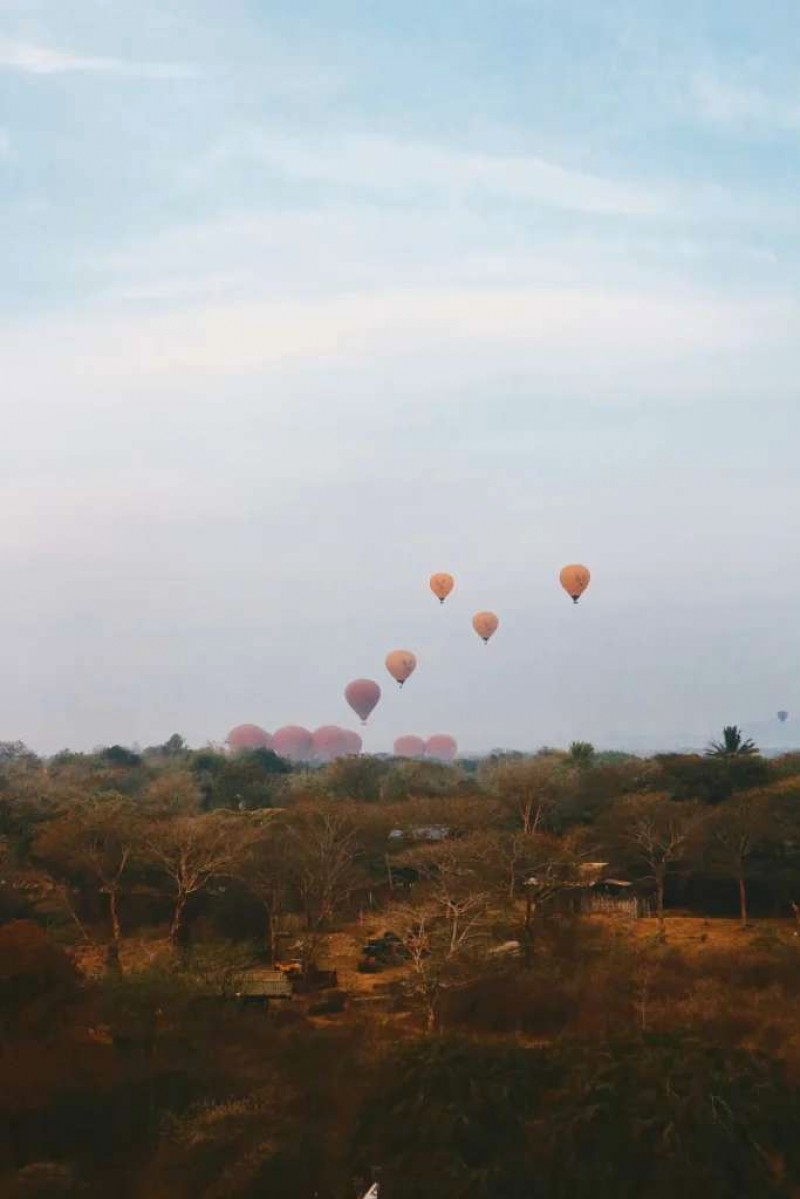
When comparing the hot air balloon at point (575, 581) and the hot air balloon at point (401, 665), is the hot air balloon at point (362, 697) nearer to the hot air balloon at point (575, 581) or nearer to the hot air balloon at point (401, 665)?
the hot air balloon at point (401, 665)

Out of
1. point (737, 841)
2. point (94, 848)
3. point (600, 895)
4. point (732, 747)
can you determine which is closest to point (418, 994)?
point (94, 848)

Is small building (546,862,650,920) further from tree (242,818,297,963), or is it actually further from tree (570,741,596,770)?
tree (570,741,596,770)

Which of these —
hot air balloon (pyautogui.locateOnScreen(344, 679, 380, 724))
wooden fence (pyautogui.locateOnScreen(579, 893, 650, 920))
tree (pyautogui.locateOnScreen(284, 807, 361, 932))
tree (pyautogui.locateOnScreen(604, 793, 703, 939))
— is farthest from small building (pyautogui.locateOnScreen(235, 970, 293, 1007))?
hot air balloon (pyautogui.locateOnScreen(344, 679, 380, 724))

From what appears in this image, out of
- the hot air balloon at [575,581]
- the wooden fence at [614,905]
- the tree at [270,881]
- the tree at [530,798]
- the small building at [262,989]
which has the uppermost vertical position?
the hot air balloon at [575,581]

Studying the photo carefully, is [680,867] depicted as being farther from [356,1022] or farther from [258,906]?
[356,1022]

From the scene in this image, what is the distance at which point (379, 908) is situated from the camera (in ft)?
159

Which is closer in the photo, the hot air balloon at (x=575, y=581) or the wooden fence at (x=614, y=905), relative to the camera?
the wooden fence at (x=614, y=905)

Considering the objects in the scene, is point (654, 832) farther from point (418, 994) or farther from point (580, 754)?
A: point (580, 754)

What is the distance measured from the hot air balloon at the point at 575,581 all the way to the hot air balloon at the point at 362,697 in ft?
344

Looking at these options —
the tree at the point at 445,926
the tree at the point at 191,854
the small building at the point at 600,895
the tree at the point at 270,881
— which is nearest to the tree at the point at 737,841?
the small building at the point at 600,895

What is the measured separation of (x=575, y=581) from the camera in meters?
76.4

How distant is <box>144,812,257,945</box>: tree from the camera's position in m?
40.3

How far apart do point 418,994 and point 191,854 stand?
37.0 ft

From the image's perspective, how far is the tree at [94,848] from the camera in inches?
1697
